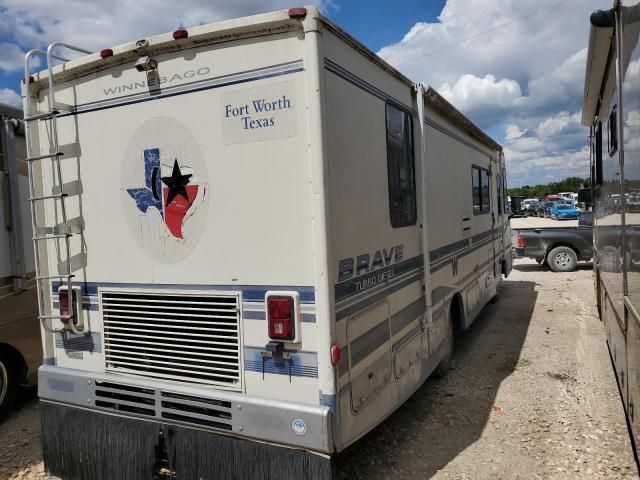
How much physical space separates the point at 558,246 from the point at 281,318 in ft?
38.2

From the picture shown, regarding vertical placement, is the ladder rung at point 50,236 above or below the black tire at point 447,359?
above

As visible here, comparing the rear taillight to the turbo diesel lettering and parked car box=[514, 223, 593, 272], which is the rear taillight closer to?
the turbo diesel lettering

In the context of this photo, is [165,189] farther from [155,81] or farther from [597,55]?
[597,55]

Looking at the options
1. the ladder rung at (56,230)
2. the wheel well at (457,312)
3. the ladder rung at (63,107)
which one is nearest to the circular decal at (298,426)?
the ladder rung at (56,230)

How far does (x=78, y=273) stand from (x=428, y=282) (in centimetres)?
268

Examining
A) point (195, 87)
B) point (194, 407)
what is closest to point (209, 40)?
point (195, 87)

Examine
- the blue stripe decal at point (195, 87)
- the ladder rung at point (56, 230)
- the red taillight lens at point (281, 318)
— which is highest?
the blue stripe decal at point (195, 87)

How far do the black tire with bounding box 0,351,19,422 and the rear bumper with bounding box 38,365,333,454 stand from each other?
1.42m

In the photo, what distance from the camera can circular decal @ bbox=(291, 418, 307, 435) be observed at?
2697 millimetres

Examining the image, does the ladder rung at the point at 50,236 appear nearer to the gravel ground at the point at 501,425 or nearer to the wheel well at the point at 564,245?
the gravel ground at the point at 501,425

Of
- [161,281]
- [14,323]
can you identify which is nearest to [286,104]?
[161,281]

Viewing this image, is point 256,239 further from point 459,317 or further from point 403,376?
point 459,317

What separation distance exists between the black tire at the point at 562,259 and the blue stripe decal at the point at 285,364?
1146 centimetres

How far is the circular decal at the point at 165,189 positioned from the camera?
3.02 m
